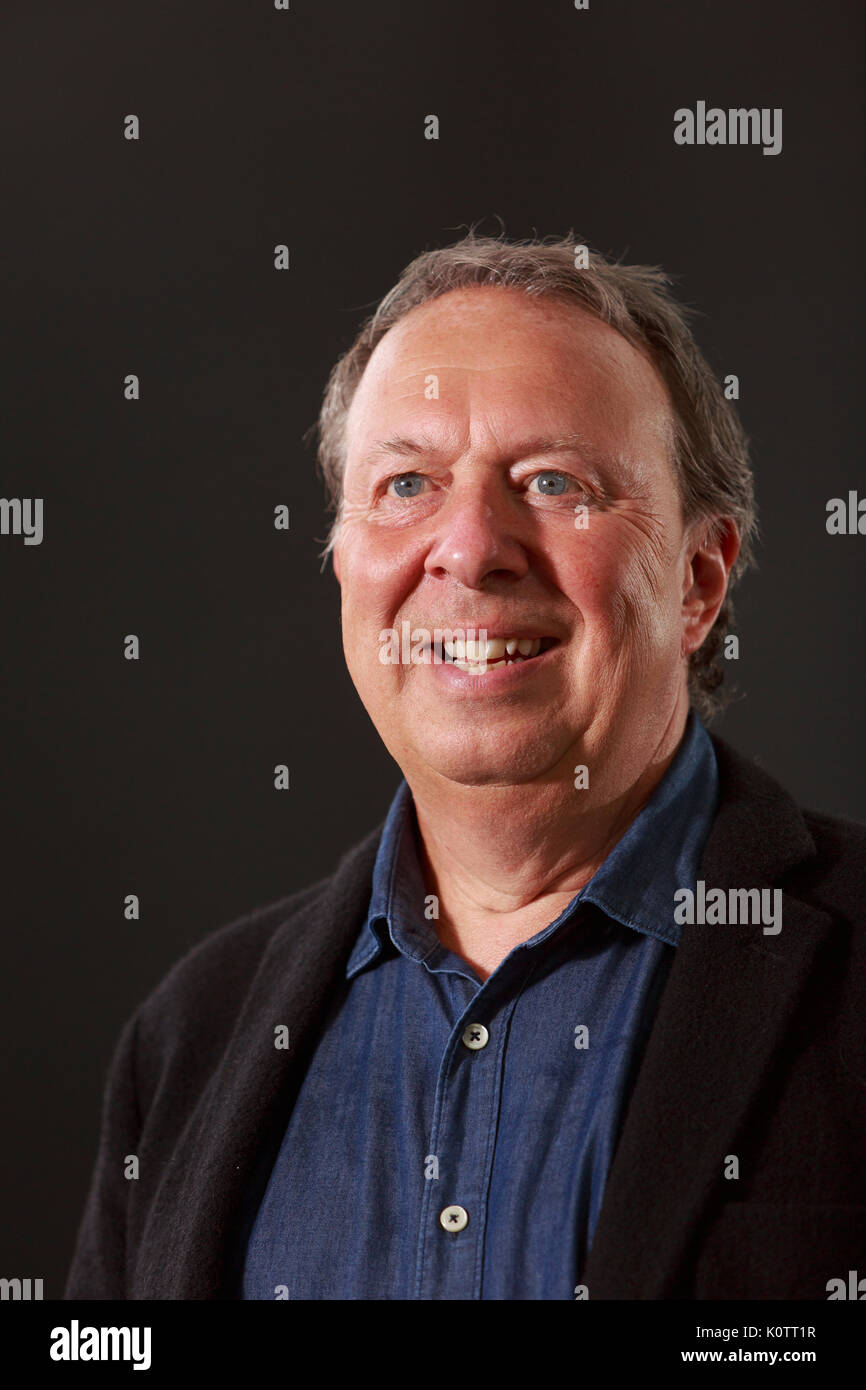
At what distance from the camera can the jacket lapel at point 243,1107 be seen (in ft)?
5.36

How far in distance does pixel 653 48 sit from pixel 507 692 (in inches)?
48.6

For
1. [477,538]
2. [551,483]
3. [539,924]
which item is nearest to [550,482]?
[551,483]

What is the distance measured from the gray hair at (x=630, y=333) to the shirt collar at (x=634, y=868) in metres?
0.35

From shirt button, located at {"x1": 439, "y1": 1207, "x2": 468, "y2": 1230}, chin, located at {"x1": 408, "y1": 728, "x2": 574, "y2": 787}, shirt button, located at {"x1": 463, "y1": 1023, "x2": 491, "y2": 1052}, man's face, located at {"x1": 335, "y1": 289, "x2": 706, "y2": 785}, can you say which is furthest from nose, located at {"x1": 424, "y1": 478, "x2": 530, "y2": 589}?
shirt button, located at {"x1": 439, "y1": 1207, "x2": 468, "y2": 1230}

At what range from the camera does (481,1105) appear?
1552 mm

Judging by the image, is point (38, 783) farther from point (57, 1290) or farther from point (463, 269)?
point (463, 269)

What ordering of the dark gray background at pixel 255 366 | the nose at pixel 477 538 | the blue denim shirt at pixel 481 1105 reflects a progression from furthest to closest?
1. the dark gray background at pixel 255 366
2. the nose at pixel 477 538
3. the blue denim shirt at pixel 481 1105

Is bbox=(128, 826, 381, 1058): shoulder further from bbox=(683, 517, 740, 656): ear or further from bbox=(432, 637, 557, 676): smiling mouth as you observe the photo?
bbox=(683, 517, 740, 656): ear

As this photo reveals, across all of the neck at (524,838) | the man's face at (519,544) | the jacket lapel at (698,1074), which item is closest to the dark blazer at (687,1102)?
the jacket lapel at (698,1074)

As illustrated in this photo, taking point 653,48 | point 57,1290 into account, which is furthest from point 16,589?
point 653,48

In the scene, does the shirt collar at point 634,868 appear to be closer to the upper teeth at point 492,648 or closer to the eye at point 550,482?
the upper teeth at point 492,648

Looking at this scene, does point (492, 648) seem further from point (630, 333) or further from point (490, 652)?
point (630, 333)

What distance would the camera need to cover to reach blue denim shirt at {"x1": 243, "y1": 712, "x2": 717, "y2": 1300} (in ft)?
4.89

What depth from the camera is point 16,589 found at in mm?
2406
